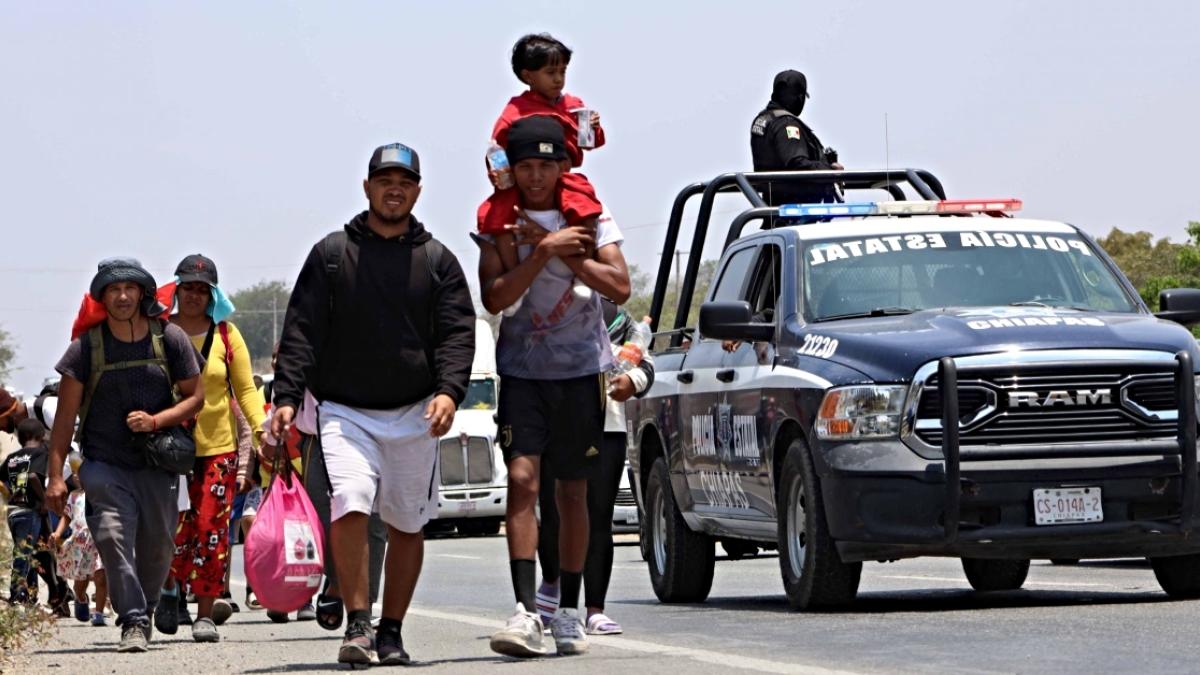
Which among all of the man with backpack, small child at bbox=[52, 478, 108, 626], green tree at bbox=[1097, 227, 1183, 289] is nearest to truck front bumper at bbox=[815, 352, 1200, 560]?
the man with backpack

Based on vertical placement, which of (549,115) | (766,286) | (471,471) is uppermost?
(549,115)

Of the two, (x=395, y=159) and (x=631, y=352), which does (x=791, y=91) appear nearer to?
(x=631, y=352)

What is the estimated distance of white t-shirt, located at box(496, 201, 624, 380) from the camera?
975cm

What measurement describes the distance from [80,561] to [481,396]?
1974cm

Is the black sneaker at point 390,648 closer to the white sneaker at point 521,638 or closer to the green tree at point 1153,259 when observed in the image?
the white sneaker at point 521,638

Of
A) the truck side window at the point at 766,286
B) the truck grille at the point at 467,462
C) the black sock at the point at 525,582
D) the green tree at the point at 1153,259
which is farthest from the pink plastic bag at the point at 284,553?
the green tree at the point at 1153,259

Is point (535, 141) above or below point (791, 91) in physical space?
below

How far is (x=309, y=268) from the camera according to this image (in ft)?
30.4

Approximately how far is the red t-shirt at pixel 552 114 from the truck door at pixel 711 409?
3043 millimetres

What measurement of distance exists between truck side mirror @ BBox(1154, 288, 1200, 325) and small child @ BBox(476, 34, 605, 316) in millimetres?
3577

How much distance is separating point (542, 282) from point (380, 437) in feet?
3.42

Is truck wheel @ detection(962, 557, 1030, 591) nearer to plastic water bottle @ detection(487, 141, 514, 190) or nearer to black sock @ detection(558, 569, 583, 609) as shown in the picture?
black sock @ detection(558, 569, 583, 609)

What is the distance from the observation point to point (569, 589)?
986 centimetres

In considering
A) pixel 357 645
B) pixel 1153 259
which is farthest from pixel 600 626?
pixel 1153 259
